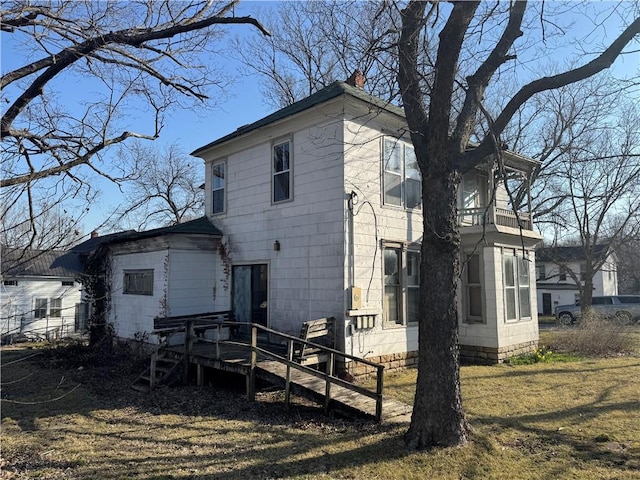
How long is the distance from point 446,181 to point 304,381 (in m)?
4.47

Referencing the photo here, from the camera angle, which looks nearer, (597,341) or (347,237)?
(347,237)

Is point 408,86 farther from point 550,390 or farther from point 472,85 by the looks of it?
point 550,390

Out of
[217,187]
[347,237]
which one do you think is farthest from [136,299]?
[347,237]

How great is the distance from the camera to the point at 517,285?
13547 mm

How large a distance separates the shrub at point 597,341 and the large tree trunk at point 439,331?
10.8 m

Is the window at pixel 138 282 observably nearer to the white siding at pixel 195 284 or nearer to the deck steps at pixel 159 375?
the white siding at pixel 195 284

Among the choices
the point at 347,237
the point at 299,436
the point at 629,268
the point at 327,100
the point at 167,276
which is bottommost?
the point at 299,436

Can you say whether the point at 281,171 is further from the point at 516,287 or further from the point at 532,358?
the point at 532,358

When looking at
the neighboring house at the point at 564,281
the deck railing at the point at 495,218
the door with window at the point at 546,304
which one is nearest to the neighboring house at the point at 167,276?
the deck railing at the point at 495,218

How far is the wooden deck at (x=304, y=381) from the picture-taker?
7.46 m

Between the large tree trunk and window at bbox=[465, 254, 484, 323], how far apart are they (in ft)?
23.1

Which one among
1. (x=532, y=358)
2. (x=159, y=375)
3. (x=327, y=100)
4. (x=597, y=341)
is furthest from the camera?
(x=597, y=341)

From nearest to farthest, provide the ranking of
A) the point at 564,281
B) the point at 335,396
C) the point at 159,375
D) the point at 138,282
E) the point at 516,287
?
the point at 335,396 → the point at 159,375 → the point at 516,287 → the point at 138,282 → the point at 564,281

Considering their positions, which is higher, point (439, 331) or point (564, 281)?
point (564, 281)
